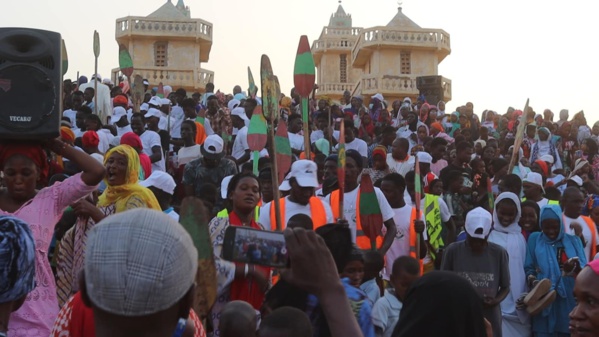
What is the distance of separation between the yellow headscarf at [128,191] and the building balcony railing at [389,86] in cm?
3517

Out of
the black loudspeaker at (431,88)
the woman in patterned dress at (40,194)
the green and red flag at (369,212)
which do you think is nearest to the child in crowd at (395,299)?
the green and red flag at (369,212)

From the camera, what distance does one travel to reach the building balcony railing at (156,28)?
4088 cm

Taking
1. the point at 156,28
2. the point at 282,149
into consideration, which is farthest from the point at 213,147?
the point at 156,28

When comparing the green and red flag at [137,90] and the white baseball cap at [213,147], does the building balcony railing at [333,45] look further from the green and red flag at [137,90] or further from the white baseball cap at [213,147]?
the white baseball cap at [213,147]

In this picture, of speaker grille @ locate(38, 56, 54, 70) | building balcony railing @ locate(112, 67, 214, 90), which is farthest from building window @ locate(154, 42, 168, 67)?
speaker grille @ locate(38, 56, 54, 70)

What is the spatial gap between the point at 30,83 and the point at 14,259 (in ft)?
5.78

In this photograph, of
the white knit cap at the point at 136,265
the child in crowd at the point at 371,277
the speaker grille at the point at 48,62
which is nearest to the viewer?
the white knit cap at the point at 136,265

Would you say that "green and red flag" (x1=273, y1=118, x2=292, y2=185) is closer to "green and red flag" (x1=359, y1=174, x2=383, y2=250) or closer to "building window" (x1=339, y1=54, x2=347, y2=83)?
"green and red flag" (x1=359, y1=174, x2=383, y2=250)

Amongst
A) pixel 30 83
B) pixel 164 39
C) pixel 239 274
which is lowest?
pixel 239 274

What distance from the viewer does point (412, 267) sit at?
17.5 feet

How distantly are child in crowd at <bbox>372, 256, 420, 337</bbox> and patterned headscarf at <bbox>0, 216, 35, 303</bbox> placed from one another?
2.95 meters

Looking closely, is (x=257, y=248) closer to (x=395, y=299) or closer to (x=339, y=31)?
(x=395, y=299)

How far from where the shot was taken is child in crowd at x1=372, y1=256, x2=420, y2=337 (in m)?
5.26

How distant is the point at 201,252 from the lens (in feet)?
8.48
